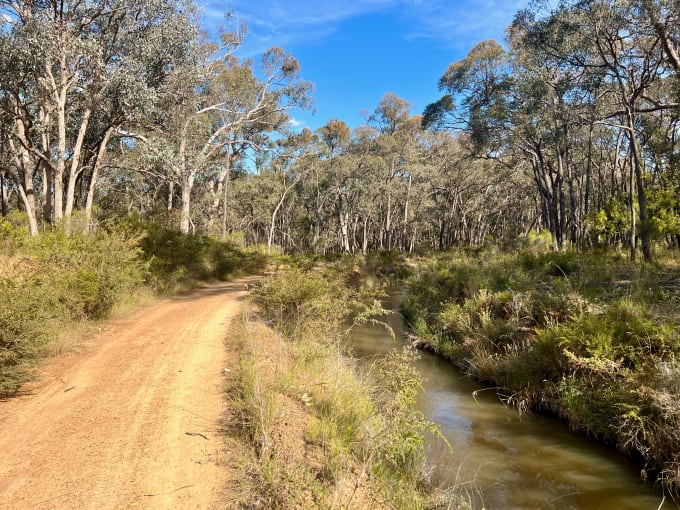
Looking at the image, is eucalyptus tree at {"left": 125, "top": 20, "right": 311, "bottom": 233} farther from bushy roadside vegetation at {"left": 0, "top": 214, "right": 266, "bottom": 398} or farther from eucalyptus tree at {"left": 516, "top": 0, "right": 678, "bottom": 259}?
eucalyptus tree at {"left": 516, "top": 0, "right": 678, "bottom": 259}

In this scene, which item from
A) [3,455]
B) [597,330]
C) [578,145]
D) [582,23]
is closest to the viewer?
[3,455]

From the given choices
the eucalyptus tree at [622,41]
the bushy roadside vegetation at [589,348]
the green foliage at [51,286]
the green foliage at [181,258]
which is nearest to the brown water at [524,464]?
the bushy roadside vegetation at [589,348]

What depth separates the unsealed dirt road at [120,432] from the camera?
336 cm

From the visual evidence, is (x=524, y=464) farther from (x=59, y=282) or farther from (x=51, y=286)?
(x=59, y=282)

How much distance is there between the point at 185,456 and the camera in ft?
12.8

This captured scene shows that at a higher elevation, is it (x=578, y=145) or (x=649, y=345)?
(x=578, y=145)

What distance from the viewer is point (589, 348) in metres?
6.90

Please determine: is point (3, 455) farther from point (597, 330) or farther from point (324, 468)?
point (597, 330)

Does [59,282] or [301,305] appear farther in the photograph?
[301,305]

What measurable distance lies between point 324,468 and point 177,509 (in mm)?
1289

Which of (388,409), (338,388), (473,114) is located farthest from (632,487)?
(473,114)

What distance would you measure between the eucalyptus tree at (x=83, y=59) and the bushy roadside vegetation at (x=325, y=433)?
33.7 ft

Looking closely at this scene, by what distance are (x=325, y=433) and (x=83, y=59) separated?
1426 cm

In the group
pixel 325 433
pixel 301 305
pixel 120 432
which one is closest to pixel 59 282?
pixel 301 305
